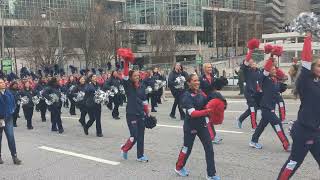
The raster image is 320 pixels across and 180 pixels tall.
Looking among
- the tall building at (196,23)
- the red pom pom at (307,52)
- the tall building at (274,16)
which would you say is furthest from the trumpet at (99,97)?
the tall building at (274,16)

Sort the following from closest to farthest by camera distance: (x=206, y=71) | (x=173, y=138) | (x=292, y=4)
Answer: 1. (x=206, y=71)
2. (x=173, y=138)
3. (x=292, y=4)

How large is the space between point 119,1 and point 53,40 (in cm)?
2685

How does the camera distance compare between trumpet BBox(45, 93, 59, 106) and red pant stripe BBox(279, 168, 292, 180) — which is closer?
red pant stripe BBox(279, 168, 292, 180)

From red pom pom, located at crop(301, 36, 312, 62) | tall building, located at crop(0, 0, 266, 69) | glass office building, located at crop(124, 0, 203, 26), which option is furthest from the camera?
glass office building, located at crop(124, 0, 203, 26)

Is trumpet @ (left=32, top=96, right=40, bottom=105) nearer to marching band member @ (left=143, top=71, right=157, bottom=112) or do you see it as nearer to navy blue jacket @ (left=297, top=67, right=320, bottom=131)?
Result: marching band member @ (left=143, top=71, right=157, bottom=112)

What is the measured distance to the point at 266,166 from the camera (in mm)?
8016

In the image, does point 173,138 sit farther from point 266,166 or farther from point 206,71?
point 266,166

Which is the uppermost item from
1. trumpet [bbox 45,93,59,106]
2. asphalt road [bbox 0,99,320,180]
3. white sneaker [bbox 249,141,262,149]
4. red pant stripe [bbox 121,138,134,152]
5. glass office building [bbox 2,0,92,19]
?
glass office building [bbox 2,0,92,19]

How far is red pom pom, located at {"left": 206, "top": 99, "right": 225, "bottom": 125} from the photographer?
22.0 feet

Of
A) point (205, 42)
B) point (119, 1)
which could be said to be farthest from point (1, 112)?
point (205, 42)

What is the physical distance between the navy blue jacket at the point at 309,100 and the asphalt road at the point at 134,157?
173cm

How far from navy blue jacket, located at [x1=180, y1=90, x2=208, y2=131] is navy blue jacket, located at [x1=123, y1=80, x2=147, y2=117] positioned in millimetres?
1758

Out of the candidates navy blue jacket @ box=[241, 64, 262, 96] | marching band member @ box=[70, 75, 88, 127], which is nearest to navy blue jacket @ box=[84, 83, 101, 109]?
marching band member @ box=[70, 75, 88, 127]

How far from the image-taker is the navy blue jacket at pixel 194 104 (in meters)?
7.04
